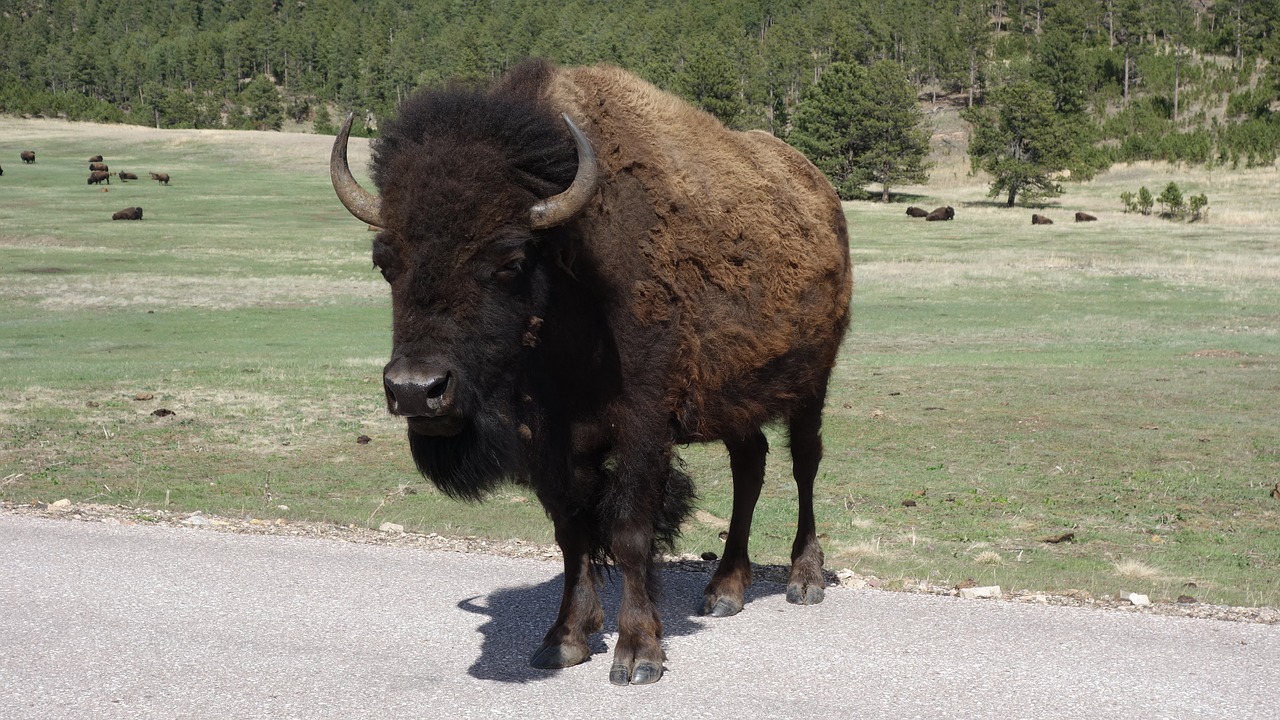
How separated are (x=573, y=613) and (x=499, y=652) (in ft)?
1.36

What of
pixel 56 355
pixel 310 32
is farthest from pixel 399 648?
pixel 310 32

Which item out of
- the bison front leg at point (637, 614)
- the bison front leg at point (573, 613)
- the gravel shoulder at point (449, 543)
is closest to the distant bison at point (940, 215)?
the gravel shoulder at point (449, 543)

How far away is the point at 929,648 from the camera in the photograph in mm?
5906

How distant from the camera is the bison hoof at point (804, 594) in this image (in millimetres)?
→ 7204

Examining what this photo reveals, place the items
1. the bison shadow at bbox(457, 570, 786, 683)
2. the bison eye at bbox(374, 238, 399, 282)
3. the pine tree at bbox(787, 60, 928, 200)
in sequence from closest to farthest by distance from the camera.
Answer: the bison eye at bbox(374, 238, 399, 282) < the bison shadow at bbox(457, 570, 786, 683) < the pine tree at bbox(787, 60, 928, 200)

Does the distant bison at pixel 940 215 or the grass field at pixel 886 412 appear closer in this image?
the grass field at pixel 886 412

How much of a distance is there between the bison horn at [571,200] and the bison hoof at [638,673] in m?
2.05

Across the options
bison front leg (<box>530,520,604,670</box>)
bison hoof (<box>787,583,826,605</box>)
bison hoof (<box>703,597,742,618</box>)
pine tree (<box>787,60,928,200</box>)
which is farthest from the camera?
pine tree (<box>787,60,928,200</box>)

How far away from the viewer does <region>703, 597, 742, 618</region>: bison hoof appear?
702cm

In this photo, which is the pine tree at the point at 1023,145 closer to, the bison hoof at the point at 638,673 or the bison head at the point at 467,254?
the bison head at the point at 467,254

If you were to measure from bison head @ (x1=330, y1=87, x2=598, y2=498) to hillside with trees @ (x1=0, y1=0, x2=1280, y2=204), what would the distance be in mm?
59529

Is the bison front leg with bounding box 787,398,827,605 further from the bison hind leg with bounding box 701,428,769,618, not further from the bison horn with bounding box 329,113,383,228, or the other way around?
the bison horn with bounding box 329,113,383,228

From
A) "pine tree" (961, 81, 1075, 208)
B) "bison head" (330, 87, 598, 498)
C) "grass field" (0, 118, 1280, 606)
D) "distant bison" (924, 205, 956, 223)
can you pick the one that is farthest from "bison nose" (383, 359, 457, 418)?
"pine tree" (961, 81, 1075, 208)

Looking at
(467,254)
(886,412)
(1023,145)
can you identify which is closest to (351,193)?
(467,254)
